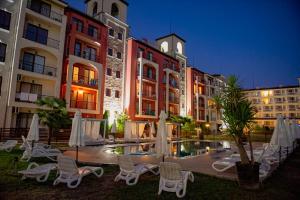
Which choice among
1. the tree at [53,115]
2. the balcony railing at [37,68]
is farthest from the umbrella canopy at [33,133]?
the balcony railing at [37,68]

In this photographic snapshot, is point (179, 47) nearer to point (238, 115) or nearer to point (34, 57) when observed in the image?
point (34, 57)

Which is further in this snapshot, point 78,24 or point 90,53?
point 90,53

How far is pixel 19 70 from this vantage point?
794 inches

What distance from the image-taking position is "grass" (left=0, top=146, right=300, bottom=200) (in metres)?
5.64

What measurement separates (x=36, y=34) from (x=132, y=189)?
22.9 metres

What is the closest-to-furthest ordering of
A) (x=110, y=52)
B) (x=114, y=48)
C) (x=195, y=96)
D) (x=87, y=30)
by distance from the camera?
(x=87, y=30)
(x=110, y=52)
(x=114, y=48)
(x=195, y=96)

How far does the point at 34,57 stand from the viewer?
73.7 feet

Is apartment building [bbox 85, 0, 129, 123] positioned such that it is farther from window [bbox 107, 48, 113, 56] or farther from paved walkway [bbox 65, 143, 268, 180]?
paved walkway [bbox 65, 143, 268, 180]

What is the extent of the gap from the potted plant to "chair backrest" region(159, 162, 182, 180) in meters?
2.23

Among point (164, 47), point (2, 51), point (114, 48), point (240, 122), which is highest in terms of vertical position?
point (164, 47)

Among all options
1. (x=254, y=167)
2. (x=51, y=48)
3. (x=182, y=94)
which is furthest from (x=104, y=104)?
(x=254, y=167)

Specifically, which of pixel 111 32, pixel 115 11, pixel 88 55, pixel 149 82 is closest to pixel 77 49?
pixel 88 55

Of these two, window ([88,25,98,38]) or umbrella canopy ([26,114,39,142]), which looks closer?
umbrella canopy ([26,114,39,142])

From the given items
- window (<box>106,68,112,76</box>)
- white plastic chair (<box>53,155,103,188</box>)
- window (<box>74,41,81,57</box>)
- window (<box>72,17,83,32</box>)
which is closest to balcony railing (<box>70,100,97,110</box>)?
window (<box>106,68,112,76</box>)
